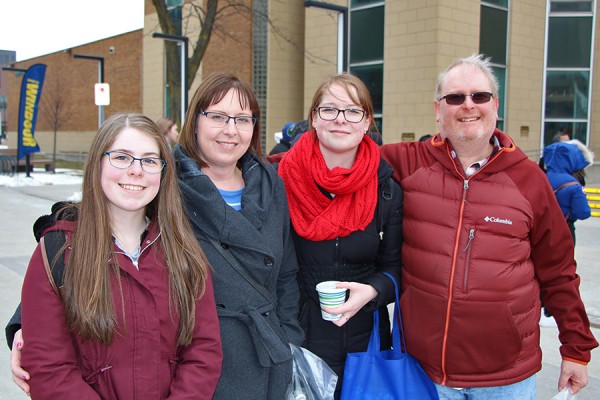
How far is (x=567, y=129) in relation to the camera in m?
18.3

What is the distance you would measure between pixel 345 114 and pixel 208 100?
0.60 meters

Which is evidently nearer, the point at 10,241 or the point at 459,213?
the point at 459,213

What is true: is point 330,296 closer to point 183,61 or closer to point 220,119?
point 220,119

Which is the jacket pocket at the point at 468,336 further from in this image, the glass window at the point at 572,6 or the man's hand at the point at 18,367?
the glass window at the point at 572,6

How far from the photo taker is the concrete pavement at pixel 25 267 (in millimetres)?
4270

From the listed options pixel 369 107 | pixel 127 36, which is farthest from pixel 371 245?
pixel 127 36

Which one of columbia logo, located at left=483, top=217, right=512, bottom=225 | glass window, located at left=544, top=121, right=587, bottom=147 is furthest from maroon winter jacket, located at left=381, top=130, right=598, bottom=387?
glass window, located at left=544, top=121, right=587, bottom=147

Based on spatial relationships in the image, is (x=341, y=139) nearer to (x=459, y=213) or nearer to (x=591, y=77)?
(x=459, y=213)

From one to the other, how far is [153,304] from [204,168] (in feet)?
2.11

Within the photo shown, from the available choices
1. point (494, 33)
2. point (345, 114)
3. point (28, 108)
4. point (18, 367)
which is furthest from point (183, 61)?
point (18, 367)

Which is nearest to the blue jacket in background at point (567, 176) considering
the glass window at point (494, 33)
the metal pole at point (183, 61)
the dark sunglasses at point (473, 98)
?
the dark sunglasses at point (473, 98)

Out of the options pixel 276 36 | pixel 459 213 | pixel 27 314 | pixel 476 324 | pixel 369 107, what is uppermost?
pixel 276 36

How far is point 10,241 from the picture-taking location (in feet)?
29.9

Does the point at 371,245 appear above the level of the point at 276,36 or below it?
below
